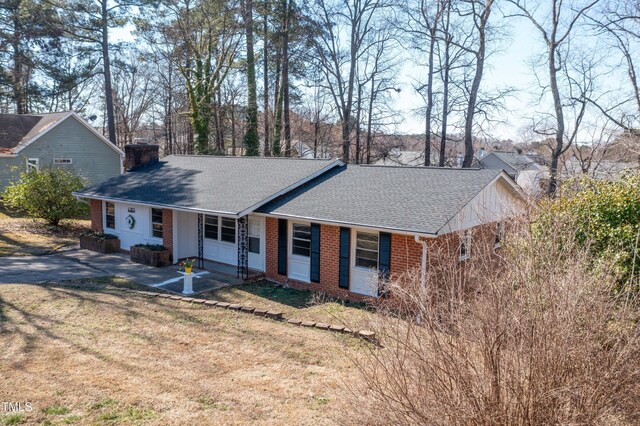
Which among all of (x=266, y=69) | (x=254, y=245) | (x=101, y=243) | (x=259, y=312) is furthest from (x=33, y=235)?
(x=266, y=69)

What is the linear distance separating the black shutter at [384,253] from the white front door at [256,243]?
165 inches

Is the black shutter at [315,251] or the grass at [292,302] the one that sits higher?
the black shutter at [315,251]

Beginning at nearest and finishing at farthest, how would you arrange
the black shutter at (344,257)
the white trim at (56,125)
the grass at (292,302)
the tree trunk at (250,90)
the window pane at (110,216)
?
the grass at (292,302)
the black shutter at (344,257)
the window pane at (110,216)
the white trim at (56,125)
the tree trunk at (250,90)

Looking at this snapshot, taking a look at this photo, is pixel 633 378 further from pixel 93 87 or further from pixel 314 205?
pixel 93 87

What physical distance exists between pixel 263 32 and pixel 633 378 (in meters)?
29.1

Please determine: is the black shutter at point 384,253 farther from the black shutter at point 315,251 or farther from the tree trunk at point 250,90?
the tree trunk at point 250,90

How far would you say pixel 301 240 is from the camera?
14078 millimetres

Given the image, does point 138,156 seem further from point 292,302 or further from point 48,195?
point 292,302

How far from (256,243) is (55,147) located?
64.4 ft

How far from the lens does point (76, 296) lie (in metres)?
12.2

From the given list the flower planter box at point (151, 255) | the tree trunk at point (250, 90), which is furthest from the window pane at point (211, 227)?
the tree trunk at point (250, 90)

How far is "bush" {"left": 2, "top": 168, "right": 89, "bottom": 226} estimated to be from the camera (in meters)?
21.8

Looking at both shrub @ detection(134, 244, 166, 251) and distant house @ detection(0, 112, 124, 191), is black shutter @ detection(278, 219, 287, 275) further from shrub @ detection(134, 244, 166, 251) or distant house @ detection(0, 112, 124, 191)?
distant house @ detection(0, 112, 124, 191)

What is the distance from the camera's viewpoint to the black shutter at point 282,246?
14289mm
